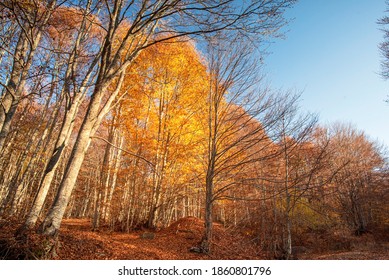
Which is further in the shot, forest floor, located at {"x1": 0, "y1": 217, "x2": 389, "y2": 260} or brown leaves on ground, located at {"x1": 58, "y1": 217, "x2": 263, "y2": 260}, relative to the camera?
brown leaves on ground, located at {"x1": 58, "y1": 217, "x2": 263, "y2": 260}

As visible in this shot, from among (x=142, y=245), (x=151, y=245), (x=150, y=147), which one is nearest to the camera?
(x=142, y=245)

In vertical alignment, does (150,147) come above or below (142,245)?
above

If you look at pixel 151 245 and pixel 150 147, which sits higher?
pixel 150 147

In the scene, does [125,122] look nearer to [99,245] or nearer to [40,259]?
[99,245]

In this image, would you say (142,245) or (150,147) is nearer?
(142,245)

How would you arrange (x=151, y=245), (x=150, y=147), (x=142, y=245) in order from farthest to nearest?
(x=150, y=147) → (x=151, y=245) → (x=142, y=245)

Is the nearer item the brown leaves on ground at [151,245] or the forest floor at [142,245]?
the forest floor at [142,245]

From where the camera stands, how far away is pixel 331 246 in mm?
15633

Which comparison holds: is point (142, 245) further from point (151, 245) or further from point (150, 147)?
point (150, 147)

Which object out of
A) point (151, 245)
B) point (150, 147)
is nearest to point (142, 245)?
point (151, 245)

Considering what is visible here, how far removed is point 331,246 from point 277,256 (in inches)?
336

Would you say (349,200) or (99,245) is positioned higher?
(349,200)

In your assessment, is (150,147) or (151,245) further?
(150,147)

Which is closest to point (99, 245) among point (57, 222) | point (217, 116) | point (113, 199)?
point (57, 222)
